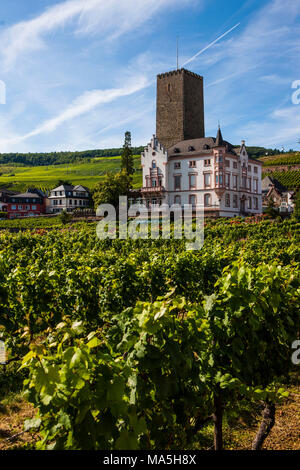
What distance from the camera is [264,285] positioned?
4598 mm

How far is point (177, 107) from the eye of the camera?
68.5 meters

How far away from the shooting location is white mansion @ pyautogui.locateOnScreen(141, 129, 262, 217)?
57.3 metres

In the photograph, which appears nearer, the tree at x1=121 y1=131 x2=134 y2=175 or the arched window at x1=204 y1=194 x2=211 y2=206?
the arched window at x1=204 y1=194 x2=211 y2=206

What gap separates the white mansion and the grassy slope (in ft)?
179

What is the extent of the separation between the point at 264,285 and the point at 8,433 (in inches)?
184

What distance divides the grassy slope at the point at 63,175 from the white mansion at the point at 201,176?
2149 inches

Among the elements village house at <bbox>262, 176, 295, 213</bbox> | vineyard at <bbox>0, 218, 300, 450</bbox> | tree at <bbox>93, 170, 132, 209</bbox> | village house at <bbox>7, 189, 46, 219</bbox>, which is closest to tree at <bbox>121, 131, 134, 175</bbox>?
tree at <bbox>93, 170, 132, 209</bbox>

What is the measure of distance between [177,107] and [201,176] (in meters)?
17.7

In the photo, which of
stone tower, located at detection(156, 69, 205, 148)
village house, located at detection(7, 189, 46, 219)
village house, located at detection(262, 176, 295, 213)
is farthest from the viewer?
village house, located at detection(262, 176, 295, 213)

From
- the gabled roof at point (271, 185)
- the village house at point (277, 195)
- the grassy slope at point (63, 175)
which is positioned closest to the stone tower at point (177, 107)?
the village house at point (277, 195)

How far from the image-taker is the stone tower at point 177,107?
223 feet

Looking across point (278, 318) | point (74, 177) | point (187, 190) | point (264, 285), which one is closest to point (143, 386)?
point (264, 285)

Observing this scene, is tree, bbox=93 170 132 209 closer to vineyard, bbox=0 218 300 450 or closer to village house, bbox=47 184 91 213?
village house, bbox=47 184 91 213

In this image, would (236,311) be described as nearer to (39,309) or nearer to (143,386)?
(143,386)
